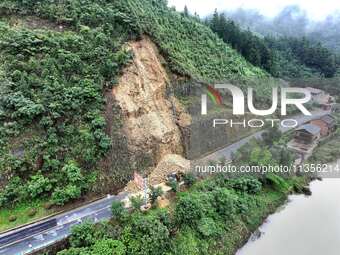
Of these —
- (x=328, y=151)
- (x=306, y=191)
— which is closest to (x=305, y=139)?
Answer: (x=328, y=151)

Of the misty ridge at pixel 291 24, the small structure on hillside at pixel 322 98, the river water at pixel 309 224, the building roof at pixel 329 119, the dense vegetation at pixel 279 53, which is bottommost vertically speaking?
the river water at pixel 309 224

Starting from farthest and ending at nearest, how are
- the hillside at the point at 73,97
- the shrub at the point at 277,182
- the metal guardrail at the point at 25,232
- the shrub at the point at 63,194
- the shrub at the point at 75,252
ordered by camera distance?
the shrub at the point at 277,182 → the hillside at the point at 73,97 → the shrub at the point at 63,194 → the metal guardrail at the point at 25,232 → the shrub at the point at 75,252

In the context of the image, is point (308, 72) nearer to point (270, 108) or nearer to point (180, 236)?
point (270, 108)

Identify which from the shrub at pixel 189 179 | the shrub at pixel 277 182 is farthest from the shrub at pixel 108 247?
the shrub at pixel 277 182

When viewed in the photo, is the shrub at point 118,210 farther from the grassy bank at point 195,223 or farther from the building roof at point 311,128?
the building roof at point 311,128

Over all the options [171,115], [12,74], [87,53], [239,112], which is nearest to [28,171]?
[12,74]

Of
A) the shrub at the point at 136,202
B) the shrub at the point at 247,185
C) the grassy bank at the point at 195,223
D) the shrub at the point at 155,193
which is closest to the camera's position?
the grassy bank at the point at 195,223

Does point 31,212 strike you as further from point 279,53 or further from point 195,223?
point 279,53

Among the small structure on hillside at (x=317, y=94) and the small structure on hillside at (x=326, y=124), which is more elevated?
the small structure on hillside at (x=317, y=94)
